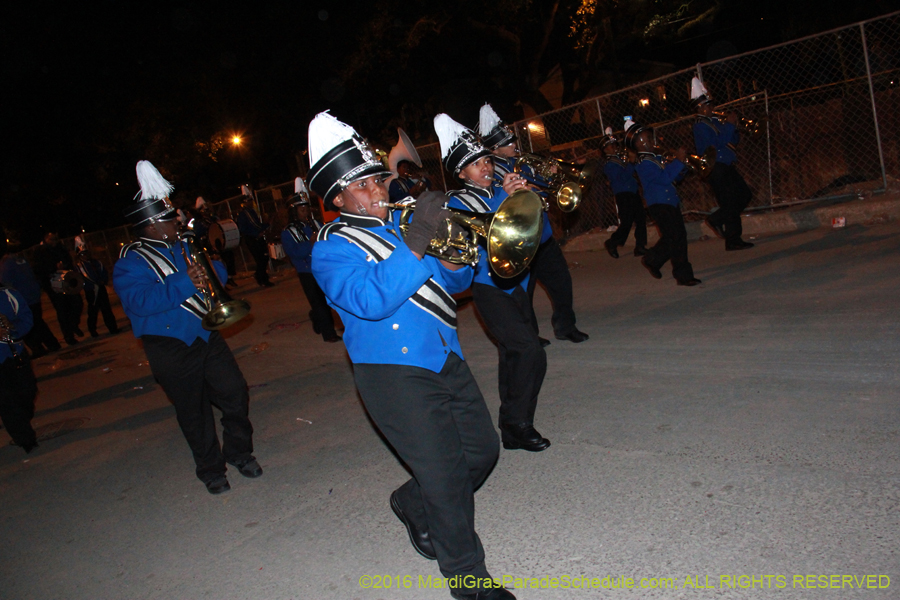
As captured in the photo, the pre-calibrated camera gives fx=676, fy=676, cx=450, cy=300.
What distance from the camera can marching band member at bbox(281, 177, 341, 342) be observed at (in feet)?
28.4

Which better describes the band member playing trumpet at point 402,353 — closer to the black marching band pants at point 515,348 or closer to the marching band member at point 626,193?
the black marching band pants at point 515,348

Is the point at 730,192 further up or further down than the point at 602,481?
further up

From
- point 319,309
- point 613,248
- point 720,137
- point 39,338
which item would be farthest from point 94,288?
point 720,137

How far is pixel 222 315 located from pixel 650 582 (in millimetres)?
3105

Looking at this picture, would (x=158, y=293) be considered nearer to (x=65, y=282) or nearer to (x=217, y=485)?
(x=217, y=485)

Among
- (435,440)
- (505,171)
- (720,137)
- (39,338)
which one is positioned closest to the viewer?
(435,440)

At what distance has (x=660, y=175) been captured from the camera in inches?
309

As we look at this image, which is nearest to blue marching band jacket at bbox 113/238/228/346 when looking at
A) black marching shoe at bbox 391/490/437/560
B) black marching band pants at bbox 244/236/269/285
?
black marching shoe at bbox 391/490/437/560

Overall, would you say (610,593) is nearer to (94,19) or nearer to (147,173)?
(147,173)

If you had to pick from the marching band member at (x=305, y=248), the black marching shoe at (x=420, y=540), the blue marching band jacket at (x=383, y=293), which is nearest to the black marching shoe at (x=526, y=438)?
the black marching shoe at (x=420, y=540)

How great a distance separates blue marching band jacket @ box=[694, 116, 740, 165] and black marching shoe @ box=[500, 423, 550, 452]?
5.91 meters

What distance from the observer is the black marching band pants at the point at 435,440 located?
2893 millimetres

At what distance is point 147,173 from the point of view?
15.8 feet

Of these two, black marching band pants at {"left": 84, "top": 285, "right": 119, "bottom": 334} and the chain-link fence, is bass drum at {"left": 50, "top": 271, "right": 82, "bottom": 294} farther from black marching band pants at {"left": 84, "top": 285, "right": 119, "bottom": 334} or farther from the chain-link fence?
the chain-link fence
